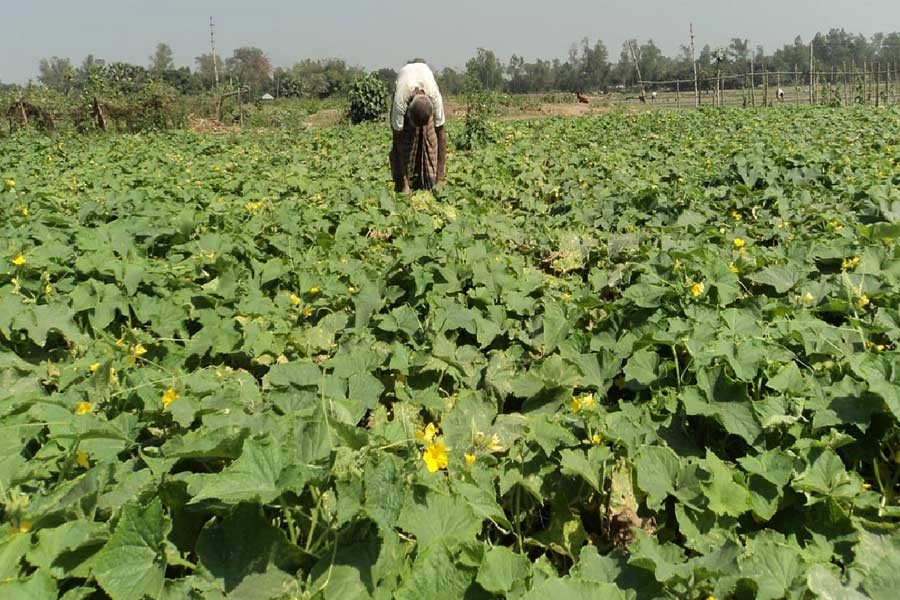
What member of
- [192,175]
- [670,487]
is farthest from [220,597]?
[192,175]

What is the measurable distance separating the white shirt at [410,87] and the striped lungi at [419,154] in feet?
0.35

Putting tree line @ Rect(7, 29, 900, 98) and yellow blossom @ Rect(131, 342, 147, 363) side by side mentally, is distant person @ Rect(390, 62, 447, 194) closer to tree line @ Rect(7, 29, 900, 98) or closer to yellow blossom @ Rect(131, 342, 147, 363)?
yellow blossom @ Rect(131, 342, 147, 363)

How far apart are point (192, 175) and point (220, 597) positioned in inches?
345

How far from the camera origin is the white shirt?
25.5 feet

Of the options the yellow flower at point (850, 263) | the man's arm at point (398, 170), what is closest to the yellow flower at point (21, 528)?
the yellow flower at point (850, 263)

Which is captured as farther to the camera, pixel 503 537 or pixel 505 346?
pixel 505 346

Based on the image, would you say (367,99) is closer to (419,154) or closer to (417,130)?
(419,154)

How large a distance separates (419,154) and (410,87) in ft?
2.49

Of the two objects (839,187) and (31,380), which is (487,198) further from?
(31,380)

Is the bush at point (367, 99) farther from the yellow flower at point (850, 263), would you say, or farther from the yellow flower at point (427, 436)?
the yellow flower at point (427, 436)

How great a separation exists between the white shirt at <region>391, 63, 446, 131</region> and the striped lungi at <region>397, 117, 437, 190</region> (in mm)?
106

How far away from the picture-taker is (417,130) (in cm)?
792

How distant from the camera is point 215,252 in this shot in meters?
4.84

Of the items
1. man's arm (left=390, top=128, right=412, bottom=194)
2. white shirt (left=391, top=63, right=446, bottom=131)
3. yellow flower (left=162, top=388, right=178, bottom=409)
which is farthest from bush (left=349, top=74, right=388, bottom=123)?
yellow flower (left=162, top=388, right=178, bottom=409)
